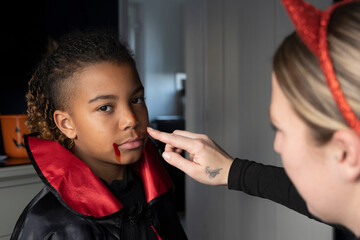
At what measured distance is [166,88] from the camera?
Result: 673 cm

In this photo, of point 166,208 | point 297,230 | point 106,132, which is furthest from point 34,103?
point 297,230

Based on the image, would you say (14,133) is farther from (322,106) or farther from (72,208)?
(322,106)

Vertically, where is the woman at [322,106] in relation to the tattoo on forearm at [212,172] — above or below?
above

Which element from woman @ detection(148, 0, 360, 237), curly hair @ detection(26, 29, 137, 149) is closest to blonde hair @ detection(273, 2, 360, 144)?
woman @ detection(148, 0, 360, 237)

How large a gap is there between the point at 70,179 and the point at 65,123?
0.18 meters

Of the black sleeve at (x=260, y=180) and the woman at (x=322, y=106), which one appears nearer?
the woman at (x=322, y=106)

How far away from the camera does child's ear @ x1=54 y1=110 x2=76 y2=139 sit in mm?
1100

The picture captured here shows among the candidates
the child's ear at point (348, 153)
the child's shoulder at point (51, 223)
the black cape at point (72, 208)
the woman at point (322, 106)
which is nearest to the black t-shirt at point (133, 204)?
the black cape at point (72, 208)

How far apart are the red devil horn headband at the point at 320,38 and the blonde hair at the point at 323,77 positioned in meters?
0.01

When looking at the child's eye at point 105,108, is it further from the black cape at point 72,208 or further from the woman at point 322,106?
the woman at point 322,106

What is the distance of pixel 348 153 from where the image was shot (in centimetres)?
62

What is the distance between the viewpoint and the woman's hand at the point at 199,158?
1.10 m

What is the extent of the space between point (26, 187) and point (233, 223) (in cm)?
121

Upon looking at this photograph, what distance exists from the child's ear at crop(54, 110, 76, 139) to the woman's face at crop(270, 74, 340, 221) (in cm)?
63
